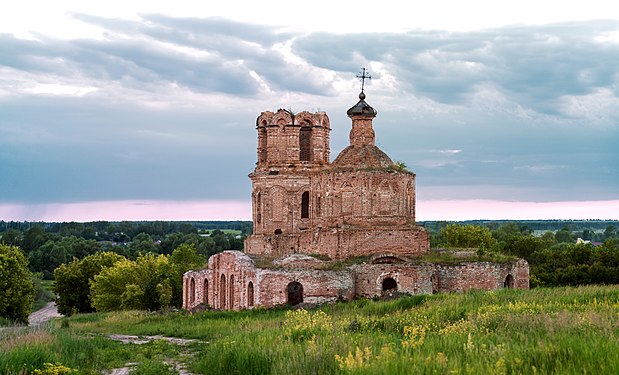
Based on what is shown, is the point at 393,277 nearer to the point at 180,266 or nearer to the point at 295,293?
the point at 295,293

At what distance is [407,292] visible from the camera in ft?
119

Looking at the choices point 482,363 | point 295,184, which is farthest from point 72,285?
point 482,363

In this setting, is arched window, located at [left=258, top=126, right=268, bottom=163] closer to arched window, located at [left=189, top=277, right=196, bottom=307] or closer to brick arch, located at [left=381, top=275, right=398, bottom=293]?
arched window, located at [left=189, top=277, right=196, bottom=307]

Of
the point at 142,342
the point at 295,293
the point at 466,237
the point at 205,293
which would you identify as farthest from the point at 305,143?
the point at 142,342

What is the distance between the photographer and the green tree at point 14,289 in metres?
40.2

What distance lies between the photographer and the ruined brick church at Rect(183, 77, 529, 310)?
3681 cm

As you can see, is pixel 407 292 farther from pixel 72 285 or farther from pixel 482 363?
pixel 72 285

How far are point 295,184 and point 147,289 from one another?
14.3 meters

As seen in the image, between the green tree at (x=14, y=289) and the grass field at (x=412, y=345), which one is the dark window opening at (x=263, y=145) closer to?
the green tree at (x=14, y=289)

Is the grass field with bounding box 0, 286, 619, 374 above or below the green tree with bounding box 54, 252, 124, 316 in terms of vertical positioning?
above

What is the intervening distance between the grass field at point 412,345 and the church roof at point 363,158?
1479cm

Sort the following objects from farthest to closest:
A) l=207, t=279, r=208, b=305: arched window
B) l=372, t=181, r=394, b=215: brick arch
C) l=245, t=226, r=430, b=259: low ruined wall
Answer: l=207, t=279, r=208, b=305: arched window, l=372, t=181, r=394, b=215: brick arch, l=245, t=226, r=430, b=259: low ruined wall

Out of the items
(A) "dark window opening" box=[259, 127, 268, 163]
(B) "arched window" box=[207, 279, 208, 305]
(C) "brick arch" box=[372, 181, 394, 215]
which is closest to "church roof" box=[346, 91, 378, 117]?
(C) "brick arch" box=[372, 181, 394, 215]

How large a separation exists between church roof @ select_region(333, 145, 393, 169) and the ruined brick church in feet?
0.19
